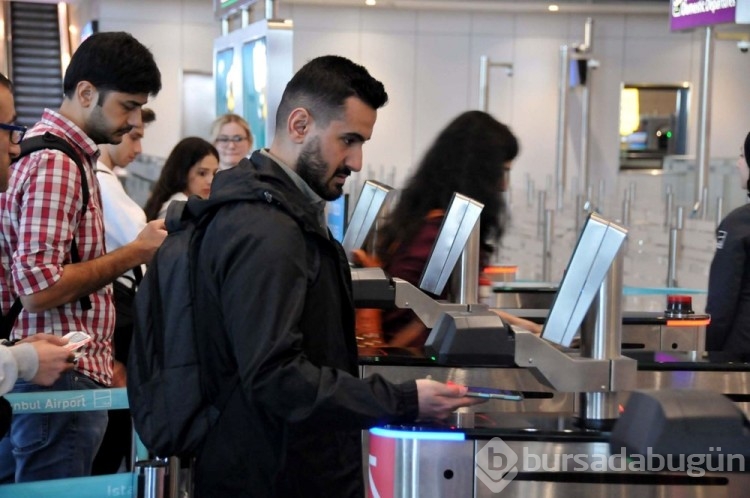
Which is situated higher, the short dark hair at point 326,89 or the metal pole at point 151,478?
the short dark hair at point 326,89

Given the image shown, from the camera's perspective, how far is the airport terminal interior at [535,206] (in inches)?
89.4

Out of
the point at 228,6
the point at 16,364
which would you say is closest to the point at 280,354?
the point at 16,364

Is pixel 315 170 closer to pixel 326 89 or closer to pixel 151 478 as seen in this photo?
pixel 326 89

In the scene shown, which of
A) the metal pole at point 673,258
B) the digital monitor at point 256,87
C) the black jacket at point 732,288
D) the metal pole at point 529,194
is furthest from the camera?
the metal pole at point 529,194

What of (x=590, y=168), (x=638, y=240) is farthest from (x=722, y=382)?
(x=590, y=168)

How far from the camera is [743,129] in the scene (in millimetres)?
15406

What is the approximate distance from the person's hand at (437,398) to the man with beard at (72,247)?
3.18ft

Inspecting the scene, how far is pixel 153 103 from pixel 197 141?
10110 millimetres

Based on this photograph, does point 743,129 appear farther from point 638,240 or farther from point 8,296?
point 8,296

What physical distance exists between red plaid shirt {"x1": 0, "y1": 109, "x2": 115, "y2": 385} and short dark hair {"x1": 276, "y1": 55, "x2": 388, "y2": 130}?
0.76 meters

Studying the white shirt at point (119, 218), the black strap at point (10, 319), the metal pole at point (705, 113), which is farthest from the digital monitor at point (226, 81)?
the metal pole at point (705, 113)

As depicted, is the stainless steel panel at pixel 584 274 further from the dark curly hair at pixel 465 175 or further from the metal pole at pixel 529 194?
the metal pole at pixel 529 194

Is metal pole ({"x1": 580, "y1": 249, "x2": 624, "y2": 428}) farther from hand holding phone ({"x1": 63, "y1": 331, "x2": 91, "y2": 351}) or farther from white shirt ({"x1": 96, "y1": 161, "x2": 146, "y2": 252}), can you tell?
white shirt ({"x1": 96, "y1": 161, "x2": 146, "y2": 252})

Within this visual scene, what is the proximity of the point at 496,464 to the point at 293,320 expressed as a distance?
74cm
